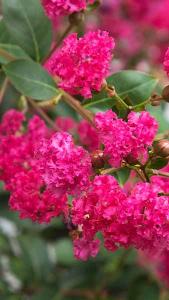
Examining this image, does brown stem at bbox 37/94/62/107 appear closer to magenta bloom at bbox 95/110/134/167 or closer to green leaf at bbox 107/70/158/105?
green leaf at bbox 107/70/158/105

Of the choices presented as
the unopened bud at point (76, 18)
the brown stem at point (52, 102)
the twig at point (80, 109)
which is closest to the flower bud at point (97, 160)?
the twig at point (80, 109)

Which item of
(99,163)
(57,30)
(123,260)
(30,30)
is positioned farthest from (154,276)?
(99,163)

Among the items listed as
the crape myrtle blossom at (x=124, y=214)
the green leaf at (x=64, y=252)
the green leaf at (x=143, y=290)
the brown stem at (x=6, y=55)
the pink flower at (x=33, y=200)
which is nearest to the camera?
the crape myrtle blossom at (x=124, y=214)

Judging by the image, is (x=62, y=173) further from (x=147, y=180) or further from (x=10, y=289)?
(x=10, y=289)

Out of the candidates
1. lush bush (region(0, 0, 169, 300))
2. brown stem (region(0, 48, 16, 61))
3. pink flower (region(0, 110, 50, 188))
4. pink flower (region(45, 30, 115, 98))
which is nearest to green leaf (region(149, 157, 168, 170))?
lush bush (region(0, 0, 169, 300))

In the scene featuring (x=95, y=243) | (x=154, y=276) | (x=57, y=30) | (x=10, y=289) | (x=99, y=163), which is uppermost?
(x=99, y=163)

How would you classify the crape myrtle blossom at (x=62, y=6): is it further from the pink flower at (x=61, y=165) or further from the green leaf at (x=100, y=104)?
the pink flower at (x=61, y=165)

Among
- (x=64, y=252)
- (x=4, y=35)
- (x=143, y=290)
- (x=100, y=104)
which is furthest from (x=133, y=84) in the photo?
(x=64, y=252)
